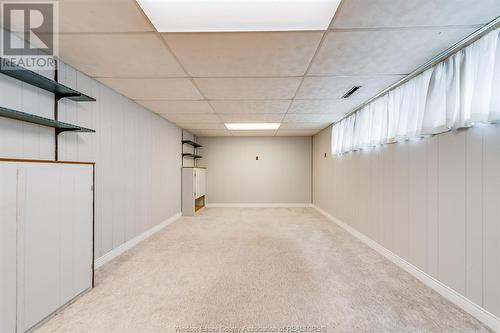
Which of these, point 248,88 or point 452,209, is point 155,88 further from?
point 452,209

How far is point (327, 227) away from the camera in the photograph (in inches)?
185

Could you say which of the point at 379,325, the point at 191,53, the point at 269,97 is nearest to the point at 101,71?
the point at 191,53

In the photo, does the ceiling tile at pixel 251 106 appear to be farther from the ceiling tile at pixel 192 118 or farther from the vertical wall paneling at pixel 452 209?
the vertical wall paneling at pixel 452 209

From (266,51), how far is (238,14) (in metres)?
0.51

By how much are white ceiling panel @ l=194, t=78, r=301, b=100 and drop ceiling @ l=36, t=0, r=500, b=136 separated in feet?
0.04

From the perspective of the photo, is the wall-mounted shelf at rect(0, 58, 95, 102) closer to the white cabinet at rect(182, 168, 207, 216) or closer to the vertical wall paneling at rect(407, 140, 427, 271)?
the white cabinet at rect(182, 168, 207, 216)

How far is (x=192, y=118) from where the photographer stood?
15.3 ft

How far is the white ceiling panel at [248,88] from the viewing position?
267 centimetres

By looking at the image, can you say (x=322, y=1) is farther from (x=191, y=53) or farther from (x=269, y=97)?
(x=269, y=97)

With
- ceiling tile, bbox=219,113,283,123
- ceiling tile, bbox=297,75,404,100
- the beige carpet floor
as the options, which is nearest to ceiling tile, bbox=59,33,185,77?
ceiling tile, bbox=297,75,404,100

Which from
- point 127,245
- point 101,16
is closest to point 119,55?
point 101,16

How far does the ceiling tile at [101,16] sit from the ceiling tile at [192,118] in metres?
2.61

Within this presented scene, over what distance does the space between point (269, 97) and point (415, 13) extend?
6.48 ft

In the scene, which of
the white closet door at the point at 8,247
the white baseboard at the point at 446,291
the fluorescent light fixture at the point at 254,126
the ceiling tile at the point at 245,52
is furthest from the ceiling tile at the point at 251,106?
the white baseboard at the point at 446,291
